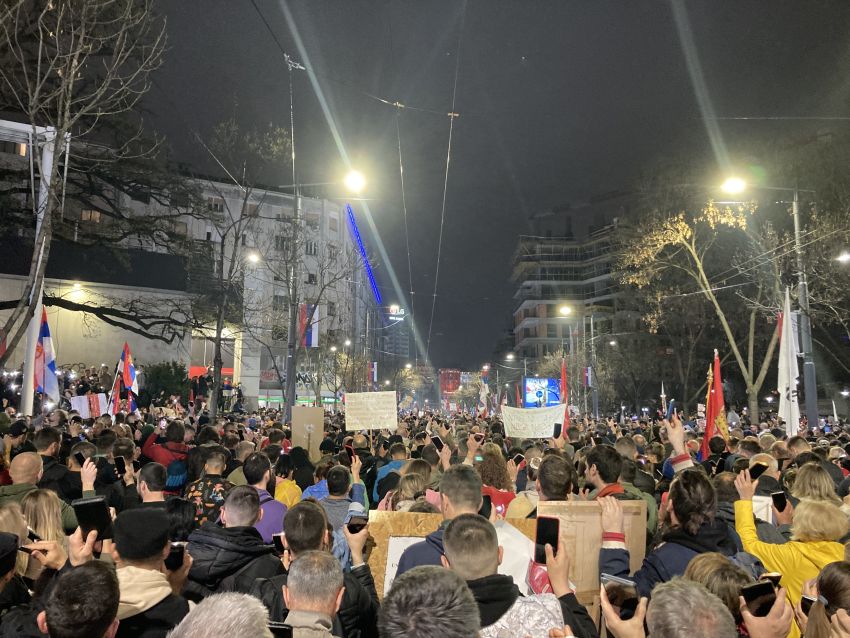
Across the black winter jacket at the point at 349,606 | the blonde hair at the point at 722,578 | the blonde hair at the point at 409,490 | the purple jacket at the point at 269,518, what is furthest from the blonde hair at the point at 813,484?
the purple jacket at the point at 269,518

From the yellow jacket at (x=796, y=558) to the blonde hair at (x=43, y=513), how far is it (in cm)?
460

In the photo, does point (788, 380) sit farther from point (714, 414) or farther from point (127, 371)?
point (127, 371)

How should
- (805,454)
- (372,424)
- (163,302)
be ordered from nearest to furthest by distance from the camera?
(805,454)
(372,424)
(163,302)

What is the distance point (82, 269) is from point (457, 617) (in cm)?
3976

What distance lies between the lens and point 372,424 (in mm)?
13203

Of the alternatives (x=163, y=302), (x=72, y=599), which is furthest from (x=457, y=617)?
(x=163, y=302)

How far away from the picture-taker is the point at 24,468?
6418 millimetres

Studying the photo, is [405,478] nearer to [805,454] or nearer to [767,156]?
[805,454]

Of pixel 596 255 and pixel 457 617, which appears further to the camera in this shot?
pixel 596 255

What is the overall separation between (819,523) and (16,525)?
4.89 meters

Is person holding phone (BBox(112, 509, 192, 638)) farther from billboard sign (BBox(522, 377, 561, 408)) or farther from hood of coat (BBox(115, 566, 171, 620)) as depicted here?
billboard sign (BBox(522, 377, 561, 408))

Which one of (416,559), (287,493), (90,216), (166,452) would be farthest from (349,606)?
(90,216)

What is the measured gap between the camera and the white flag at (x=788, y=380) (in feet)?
59.7

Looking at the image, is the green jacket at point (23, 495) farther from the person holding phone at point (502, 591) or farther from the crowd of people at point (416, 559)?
the person holding phone at point (502, 591)
